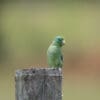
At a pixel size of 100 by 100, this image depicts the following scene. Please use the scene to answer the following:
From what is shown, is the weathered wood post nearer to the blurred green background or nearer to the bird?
the bird

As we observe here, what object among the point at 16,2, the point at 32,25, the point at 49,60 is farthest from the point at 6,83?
the point at 49,60

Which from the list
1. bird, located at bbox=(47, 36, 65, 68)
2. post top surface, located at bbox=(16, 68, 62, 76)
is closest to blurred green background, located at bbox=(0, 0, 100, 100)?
bird, located at bbox=(47, 36, 65, 68)

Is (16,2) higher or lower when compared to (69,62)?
higher

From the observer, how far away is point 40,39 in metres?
7.22

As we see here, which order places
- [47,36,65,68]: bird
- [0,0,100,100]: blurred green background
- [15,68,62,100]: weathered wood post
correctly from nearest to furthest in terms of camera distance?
[15,68,62,100]: weathered wood post, [47,36,65,68]: bird, [0,0,100,100]: blurred green background

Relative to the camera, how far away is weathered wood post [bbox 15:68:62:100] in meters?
2.30

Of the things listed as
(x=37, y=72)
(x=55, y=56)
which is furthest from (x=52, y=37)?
(x=37, y=72)

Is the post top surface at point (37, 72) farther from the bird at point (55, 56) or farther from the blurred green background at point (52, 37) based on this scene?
the blurred green background at point (52, 37)

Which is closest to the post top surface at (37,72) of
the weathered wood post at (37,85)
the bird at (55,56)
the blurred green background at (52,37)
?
the weathered wood post at (37,85)

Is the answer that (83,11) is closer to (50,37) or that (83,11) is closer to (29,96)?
(50,37)

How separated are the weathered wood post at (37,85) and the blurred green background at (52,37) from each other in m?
3.96

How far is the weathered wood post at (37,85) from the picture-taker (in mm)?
2299

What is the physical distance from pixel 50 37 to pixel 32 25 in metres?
0.56

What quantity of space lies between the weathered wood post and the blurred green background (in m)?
3.96
